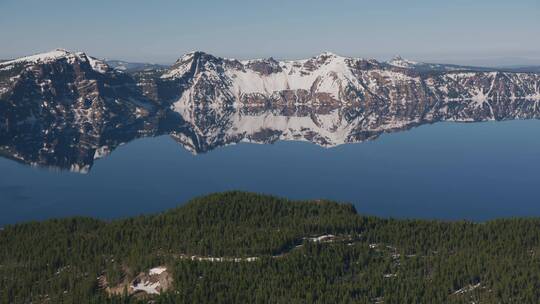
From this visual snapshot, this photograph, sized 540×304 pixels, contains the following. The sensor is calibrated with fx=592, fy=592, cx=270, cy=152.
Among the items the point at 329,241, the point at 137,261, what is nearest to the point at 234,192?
the point at 329,241

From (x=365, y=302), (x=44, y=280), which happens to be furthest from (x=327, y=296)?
(x=44, y=280)

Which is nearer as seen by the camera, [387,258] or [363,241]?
[387,258]

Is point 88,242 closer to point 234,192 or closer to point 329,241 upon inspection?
point 234,192

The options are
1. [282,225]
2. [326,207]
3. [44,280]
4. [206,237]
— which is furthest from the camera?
[326,207]

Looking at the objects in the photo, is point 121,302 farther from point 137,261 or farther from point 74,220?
point 74,220

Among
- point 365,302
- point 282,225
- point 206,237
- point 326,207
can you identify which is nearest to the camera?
point 365,302

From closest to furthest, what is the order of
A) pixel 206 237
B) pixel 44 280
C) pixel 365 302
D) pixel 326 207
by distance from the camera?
pixel 365 302 → pixel 44 280 → pixel 206 237 → pixel 326 207
